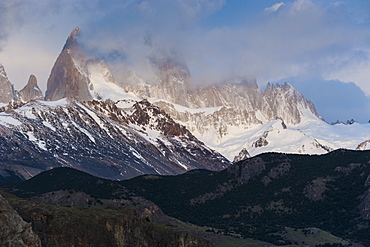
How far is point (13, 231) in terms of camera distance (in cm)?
9288

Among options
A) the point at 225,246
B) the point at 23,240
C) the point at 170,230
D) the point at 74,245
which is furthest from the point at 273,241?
the point at 23,240

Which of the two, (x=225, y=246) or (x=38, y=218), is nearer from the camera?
(x=38, y=218)

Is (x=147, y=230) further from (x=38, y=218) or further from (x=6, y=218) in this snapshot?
(x=6, y=218)

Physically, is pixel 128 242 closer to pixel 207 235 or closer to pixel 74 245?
Answer: pixel 74 245

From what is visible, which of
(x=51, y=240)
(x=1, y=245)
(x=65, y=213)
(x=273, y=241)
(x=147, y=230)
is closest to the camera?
(x=1, y=245)

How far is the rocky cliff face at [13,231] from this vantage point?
91438mm

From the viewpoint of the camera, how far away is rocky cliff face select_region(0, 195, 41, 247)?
9144 cm

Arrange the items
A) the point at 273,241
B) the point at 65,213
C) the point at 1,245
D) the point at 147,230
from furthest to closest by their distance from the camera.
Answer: the point at 273,241
the point at 147,230
the point at 65,213
the point at 1,245

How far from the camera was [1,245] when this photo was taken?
90250mm

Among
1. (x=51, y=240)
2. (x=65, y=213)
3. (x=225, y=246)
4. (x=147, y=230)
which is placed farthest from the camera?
(x=225, y=246)

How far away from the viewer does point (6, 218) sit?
93.6m

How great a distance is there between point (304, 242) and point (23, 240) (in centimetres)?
11790

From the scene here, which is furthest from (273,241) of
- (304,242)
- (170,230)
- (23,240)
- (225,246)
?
(23,240)

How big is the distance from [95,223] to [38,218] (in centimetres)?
1249
